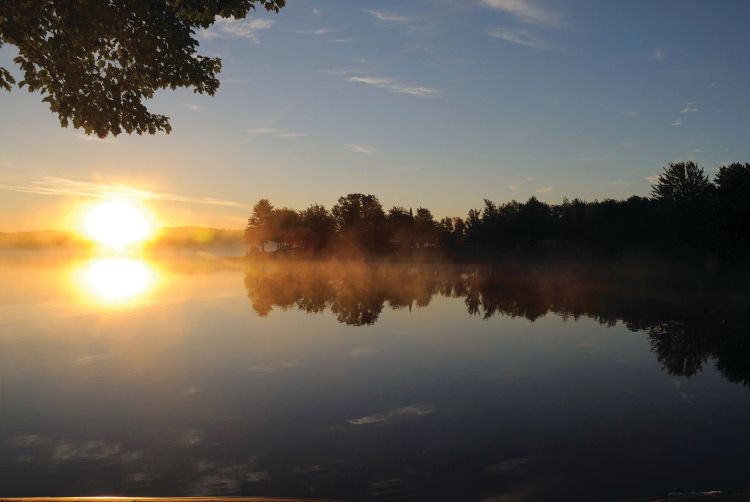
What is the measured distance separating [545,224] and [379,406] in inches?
5388

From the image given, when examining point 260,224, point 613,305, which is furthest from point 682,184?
point 260,224

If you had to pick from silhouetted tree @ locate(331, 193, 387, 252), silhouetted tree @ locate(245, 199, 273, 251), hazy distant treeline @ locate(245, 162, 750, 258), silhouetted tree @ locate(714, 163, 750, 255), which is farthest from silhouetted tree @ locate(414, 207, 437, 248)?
silhouetted tree @ locate(714, 163, 750, 255)

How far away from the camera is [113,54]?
588 inches

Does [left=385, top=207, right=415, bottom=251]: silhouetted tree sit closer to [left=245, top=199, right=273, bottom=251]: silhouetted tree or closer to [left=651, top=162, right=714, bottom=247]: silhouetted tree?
[left=245, top=199, right=273, bottom=251]: silhouetted tree

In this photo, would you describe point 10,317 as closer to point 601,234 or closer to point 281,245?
point 601,234

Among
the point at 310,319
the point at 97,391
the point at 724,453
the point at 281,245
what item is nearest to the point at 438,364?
the point at 724,453

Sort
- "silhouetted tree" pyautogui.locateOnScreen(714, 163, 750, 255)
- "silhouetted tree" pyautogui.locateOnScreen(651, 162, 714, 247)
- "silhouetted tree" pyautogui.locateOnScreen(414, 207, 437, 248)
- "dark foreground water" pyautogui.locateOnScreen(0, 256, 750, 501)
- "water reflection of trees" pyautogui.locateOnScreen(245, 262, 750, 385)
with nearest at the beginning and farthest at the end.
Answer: "dark foreground water" pyautogui.locateOnScreen(0, 256, 750, 501) < "water reflection of trees" pyautogui.locateOnScreen(245, 262, 750, 385) < "silhouetted tree" pyautogui.locateOnScreen(714, 163, 750, 255) < "silhouetted tree" pyautogui.locateOnScreen(651, 162, 714, 247) < "silhouetted tree" pyautogui.locateOnScreen(414, 207, 437, 248)

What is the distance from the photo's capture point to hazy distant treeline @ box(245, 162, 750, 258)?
80.1 meters

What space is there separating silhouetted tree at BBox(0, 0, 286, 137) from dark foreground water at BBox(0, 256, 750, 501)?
29.6ft

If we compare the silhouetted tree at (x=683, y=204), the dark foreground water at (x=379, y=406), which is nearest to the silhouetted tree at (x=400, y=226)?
the silhouetted tree at (x=683, y=204)

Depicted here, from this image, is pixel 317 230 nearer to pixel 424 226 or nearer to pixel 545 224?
pixel 424 226

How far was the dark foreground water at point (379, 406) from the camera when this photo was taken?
1240cm

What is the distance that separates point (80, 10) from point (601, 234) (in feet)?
395

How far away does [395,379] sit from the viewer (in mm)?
21734
